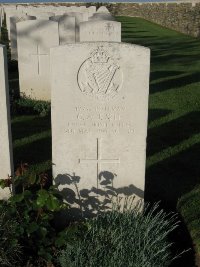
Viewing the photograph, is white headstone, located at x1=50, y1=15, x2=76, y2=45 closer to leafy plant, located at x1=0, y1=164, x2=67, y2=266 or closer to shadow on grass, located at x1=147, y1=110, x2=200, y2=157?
shadow on grass, located at x1=147, y1=110, x2=200, y2=157

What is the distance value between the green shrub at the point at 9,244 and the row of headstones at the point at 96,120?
2.29 feet

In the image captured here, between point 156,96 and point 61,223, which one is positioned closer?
point 61,223

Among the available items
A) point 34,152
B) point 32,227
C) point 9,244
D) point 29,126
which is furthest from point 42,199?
point 29,126

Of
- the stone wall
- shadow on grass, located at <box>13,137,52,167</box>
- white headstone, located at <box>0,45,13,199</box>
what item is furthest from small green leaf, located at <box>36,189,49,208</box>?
the stone wall

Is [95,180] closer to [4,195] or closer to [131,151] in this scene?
[131,151]

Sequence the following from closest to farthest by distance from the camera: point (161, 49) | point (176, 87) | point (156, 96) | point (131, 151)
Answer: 1. point (131, 151)
2. point (156, 96)
3. point (176, 87)
4. point (161, 49)

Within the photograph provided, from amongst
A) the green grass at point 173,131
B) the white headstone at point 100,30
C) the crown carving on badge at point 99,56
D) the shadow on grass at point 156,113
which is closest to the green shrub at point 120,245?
the green grass at point 173,131

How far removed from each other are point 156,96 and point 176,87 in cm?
119

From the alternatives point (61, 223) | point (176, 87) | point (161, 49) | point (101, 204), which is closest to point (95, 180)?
point (101, 204)

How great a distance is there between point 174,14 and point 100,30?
72.4 feet

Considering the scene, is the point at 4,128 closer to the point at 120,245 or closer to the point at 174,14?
the point at 120,245

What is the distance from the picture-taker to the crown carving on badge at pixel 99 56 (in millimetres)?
3750

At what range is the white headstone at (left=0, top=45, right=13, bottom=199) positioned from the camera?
12.7 feet

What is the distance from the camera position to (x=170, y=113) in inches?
316
